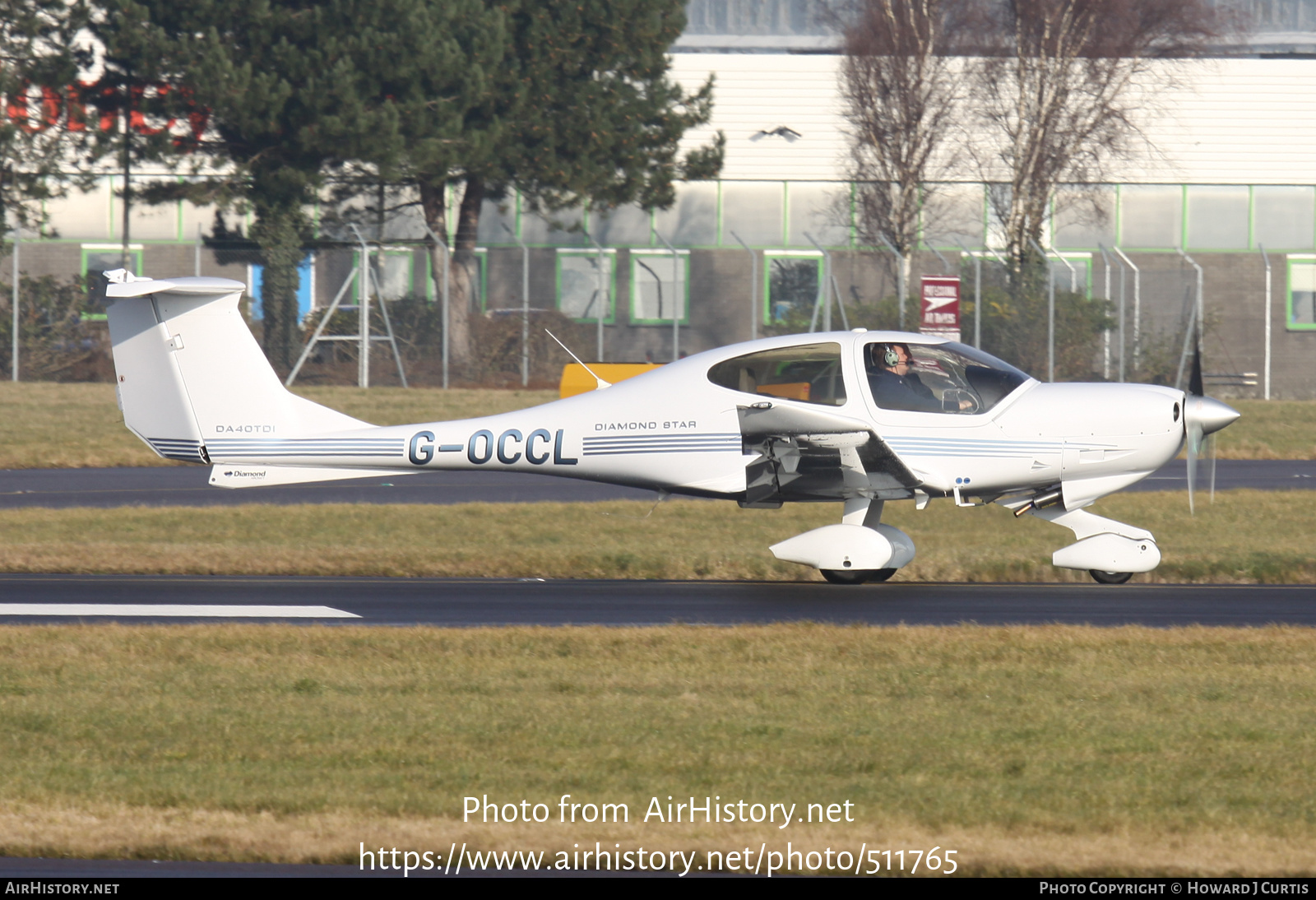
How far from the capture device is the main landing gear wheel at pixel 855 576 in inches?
531

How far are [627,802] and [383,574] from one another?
8.27m

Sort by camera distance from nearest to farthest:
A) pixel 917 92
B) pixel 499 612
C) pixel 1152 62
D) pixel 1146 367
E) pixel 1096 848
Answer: pixel 1096 848 < pixel 499 612 < pixel 1146 367 < pixel 917 92 < pixel 1152 62

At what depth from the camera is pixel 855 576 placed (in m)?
13.5

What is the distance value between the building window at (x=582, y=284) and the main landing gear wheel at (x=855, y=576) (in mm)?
23066

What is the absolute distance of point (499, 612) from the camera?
472 inches

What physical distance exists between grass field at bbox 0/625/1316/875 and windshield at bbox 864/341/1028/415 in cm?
259

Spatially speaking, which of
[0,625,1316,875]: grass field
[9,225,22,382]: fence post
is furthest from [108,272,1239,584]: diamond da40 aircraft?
[9,225,22,382]: fence post

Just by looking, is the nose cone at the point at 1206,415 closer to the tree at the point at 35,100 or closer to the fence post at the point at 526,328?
the fence post at the point at 526,328

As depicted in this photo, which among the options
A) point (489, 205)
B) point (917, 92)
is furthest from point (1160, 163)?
point (489, 205)

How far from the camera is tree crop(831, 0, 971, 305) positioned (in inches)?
1400

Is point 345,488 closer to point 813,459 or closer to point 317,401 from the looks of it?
point 317,401

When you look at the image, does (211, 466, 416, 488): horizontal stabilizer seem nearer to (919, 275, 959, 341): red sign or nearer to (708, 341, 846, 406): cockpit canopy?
(708, 341, 846, 406): cockpit canopy

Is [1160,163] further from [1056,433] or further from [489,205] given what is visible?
[1056,433]

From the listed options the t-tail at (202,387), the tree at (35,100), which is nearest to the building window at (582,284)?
the tree at (35,100)
